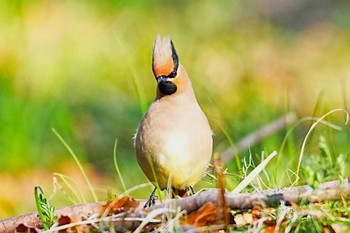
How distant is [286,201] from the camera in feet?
10.6

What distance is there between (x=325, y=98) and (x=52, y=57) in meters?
2.45

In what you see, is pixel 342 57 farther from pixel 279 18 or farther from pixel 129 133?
pixel 129 133

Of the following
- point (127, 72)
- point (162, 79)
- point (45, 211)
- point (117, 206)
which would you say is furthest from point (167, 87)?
→ point (127, 72)

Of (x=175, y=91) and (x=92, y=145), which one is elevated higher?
(x=175, y=91)

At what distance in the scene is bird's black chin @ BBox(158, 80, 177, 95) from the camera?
3771mm

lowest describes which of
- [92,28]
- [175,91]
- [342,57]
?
[342,57]

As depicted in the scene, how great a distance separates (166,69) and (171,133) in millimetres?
258

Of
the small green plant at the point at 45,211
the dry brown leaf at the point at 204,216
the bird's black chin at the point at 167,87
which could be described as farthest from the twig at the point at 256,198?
the bird's black chin at the point at 167,87

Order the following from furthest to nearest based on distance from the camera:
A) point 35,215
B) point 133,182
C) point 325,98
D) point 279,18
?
point 279,18, point 325,98, point 133,182, point 35,215

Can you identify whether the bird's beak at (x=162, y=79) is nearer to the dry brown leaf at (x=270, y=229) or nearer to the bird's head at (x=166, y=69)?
the bird's head at (x=166, y=69)

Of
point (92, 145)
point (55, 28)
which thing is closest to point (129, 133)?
point (92, 145)

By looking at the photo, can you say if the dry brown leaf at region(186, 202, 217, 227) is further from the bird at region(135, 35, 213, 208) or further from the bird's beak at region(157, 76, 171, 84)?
the bird's beak at region(157, 76, 171, 84)

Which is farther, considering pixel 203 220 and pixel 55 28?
pixel 55 28

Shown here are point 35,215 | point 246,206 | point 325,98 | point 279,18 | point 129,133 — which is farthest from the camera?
point 279,18
